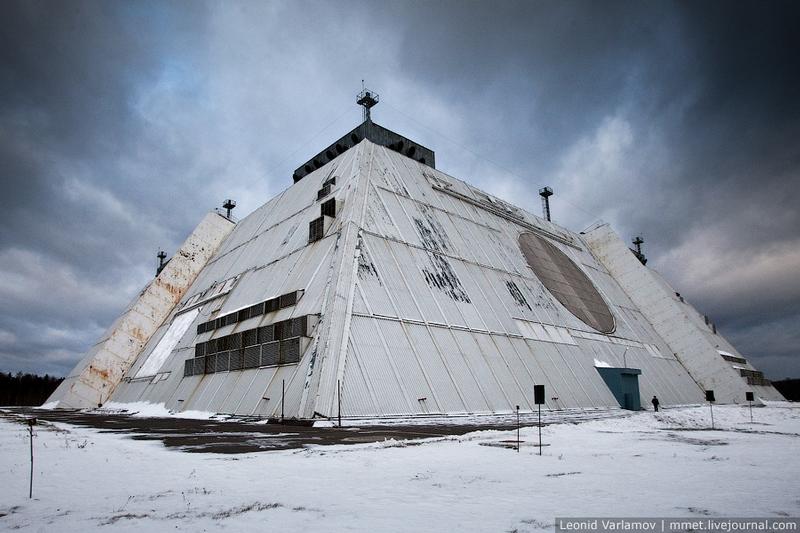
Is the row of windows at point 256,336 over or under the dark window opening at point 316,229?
under

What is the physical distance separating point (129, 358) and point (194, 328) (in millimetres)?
8017

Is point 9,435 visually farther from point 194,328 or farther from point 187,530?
point 194,328

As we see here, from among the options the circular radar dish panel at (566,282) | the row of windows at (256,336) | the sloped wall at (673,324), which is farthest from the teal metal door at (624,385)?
the row of windows at (256,336)

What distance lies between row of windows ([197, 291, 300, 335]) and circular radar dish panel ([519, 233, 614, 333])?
18320mm

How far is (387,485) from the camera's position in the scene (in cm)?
629

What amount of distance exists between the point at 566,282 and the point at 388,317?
19968 mm

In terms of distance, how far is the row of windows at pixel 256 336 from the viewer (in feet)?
64.5

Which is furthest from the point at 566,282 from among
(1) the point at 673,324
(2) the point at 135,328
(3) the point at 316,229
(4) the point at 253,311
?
(2) the point at 135,328

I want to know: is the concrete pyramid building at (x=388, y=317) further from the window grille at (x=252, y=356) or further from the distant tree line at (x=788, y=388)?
the distant tree line at (x=788, y=388)

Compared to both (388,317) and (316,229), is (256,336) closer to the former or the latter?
(388,317)

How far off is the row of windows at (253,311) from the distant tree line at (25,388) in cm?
5491

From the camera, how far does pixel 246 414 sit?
734 inches

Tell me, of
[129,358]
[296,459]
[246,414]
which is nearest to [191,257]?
[129,358]

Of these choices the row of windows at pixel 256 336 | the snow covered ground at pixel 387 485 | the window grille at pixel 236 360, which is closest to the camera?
the snow covered ground at pixel 387 485
